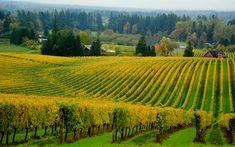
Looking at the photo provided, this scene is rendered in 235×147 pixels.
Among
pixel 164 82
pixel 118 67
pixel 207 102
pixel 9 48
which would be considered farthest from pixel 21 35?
pixel 207 102

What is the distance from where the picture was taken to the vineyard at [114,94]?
47.2 m

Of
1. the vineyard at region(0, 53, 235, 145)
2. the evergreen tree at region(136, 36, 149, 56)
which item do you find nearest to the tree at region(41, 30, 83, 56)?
the evergreen tree at region(136, 36, 149, 56)

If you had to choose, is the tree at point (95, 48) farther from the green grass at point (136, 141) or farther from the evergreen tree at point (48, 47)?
the green grass at point (136, 141)

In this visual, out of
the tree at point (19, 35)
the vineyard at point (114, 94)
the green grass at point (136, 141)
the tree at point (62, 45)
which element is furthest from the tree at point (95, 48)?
the green grass at point (136, 141)

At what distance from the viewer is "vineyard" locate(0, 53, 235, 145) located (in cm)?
4722

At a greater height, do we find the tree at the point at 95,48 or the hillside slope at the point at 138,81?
the tree at the point at 95,48

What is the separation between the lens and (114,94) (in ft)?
285

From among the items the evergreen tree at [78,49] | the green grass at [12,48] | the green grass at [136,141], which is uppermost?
the evergreen tree at [78,49]

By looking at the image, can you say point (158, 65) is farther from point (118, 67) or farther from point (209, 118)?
point (209, 118)

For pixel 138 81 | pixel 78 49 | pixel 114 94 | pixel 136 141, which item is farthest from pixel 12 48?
pixel 136 141

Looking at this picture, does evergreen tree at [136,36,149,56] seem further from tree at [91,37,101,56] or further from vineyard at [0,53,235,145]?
vineyard at [0,53,235,145]

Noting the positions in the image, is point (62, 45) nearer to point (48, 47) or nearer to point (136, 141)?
point (48, 47)

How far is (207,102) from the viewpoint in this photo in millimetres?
81188

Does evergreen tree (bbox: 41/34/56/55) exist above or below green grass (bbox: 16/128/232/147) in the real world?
above
